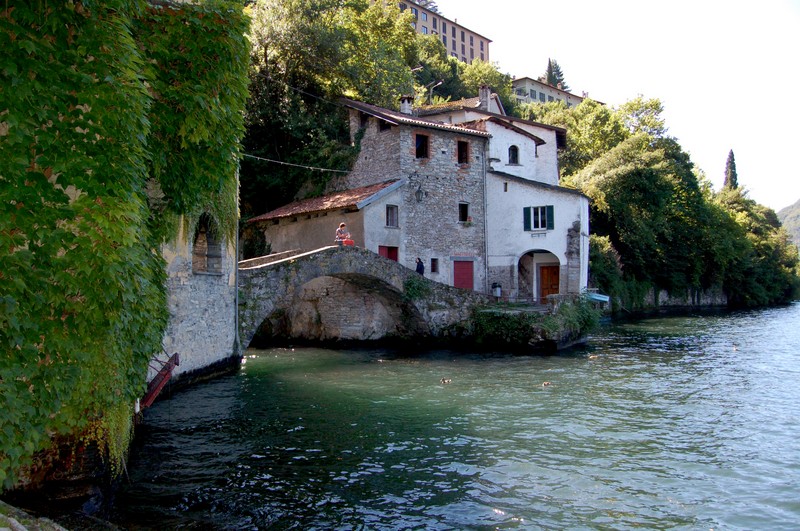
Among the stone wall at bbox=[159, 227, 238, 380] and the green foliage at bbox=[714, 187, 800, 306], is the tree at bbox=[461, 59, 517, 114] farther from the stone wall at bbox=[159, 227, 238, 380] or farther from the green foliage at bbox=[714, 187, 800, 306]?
the stone wall at bbox=[159, 227, 238, 380]

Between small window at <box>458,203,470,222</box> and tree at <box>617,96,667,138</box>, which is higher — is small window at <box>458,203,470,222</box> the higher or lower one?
the lower one

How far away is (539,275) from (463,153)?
7.57 m

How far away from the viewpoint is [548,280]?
31.7 m

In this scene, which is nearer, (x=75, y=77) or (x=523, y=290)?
(x=75, y=77)

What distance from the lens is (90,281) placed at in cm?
614

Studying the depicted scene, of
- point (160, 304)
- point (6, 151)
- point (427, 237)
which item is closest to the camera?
point (6, 151)

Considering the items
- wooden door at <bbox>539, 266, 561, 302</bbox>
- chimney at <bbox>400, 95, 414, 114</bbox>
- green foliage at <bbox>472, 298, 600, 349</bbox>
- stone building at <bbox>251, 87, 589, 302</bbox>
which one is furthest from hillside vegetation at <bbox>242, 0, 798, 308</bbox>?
green foliage at <bbox>472, 298, 600, 349</bbox>

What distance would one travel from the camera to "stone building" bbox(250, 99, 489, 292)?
2659cm

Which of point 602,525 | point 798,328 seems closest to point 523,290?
point 798,328

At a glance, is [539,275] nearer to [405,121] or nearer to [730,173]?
[405,121]

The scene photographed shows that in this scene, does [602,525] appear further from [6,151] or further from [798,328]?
[798,328]

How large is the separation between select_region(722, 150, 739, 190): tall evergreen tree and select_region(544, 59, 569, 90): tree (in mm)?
29438

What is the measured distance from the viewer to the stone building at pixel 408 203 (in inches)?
1047

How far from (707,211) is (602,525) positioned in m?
43.8
